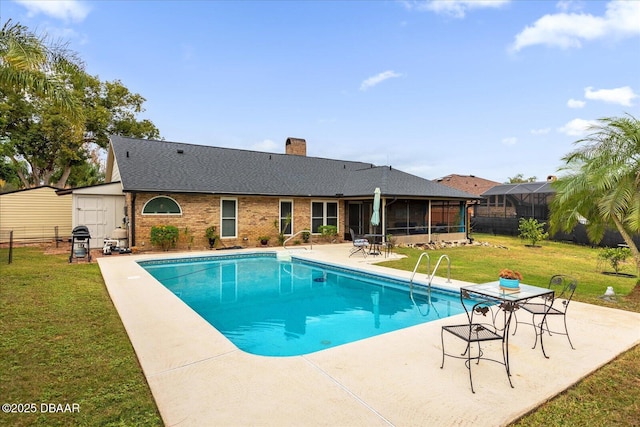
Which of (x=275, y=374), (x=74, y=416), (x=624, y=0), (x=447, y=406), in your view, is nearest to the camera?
(x=74, y=416)

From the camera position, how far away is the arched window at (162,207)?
46.8 ft

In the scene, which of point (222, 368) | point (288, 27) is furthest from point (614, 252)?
point (288, 27)

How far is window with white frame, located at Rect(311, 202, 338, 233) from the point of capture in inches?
734

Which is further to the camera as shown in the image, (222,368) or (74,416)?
(222,368)

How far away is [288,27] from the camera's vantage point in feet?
57.2

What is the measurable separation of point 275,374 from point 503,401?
2.32 meters

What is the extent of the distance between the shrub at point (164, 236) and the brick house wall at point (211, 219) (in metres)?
0.33

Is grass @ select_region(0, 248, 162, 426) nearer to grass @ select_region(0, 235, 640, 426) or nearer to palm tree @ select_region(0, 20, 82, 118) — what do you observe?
grass @ select_region(0, 235, 640, 426)

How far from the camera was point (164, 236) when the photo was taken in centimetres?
1405

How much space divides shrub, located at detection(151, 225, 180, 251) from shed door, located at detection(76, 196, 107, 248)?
2876mm

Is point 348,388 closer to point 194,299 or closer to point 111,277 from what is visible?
point 194,299

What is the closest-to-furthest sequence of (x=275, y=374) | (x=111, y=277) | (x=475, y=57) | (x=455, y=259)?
(x=275, y=374)
(x=111, y=277)
(x=455, y=259)
(x=475, y=57)

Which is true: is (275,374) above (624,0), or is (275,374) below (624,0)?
below

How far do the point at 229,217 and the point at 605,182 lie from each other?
45.8 feet
